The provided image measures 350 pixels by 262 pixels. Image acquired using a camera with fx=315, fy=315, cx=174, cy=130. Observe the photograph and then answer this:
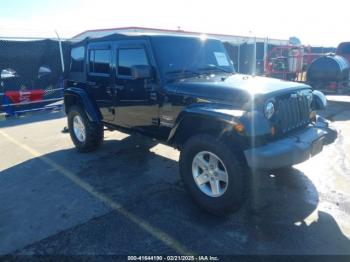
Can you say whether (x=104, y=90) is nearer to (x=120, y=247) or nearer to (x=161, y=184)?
(x=161, y=184)

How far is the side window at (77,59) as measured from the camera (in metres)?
5.86

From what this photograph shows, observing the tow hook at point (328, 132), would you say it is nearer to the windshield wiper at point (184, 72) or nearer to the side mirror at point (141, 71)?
the windshield wiper at point (184, 72)

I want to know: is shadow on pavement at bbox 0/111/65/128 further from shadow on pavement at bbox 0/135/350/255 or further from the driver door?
the driver door

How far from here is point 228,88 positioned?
366 centimetres

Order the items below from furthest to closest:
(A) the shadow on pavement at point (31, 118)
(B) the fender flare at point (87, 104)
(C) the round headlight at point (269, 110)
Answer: (A) the shadow on pavement at point (31, 118), (B) the fender flare at point (87, 104), (C) the round headlight at point (269, 110)

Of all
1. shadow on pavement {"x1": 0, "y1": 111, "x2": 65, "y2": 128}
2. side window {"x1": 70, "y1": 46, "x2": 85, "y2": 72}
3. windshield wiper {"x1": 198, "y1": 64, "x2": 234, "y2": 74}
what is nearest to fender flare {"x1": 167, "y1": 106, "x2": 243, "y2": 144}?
windshield wiper {"x1": 198, "y1": 64, "x2": 234, "y2": 74}

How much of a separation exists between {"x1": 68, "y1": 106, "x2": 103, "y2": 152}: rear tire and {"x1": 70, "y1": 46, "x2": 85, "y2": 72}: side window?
75 centimetres

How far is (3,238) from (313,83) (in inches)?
441

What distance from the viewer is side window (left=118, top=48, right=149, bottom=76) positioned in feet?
14.6

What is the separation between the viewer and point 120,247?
3098 millimetres

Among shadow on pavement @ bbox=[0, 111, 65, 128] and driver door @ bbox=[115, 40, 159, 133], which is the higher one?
driver door @ bbox=[115, 40, 159, 133]

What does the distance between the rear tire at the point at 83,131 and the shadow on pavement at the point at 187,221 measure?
0.87 meters

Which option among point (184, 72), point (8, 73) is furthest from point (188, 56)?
point (8, 73)

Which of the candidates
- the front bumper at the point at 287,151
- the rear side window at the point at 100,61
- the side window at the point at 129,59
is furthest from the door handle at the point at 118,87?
the front bumper at the point at 287,151
